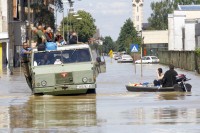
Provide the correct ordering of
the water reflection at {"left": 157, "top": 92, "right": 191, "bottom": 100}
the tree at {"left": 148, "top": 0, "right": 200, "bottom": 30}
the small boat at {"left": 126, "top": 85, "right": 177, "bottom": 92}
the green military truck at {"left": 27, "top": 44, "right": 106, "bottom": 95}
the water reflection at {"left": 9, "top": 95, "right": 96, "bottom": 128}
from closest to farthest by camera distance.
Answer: the water reflection at {"left": 9, "top": 95, "right": 96, "bottom": 128}
the water reflection at {"left": 157, "top": 92, "right": 191, "bottom": 100}
the green military truck at {"left": 27, "top": 44, "right": 106, "bottom": 95}
the small boat at {"left": 126, "top": 85, "right": 177, "bottom": 92}
the tree at {"left": 148, "top": 0, "right": 200, "bottom": 30}

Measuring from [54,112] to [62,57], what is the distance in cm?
801

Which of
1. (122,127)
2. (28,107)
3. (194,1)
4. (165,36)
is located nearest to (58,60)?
(28,107)

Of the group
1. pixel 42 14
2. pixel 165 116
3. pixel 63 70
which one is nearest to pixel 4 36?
pixel 42 14

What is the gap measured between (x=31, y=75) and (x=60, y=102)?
419 cm

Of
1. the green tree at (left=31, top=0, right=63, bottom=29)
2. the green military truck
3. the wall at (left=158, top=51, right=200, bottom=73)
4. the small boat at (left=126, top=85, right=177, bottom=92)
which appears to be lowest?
the wall at (left=158, top=51, right=200, bottom=73)

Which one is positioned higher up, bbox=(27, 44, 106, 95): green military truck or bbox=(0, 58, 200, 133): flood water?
bbox=(27, 44, 106, 95): green military truck

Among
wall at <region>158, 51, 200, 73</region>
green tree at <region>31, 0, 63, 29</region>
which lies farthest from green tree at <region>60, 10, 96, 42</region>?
wall at <region>158, 51, 200, 73</region>

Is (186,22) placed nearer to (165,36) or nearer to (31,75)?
(165,36)

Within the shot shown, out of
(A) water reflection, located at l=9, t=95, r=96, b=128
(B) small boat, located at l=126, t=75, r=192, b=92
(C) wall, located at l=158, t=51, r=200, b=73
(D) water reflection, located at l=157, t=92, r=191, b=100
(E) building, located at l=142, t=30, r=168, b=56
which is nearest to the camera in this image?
(A) water reflection, located at l=9, t=95, r=96, b=128

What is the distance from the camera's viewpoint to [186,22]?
110 metres

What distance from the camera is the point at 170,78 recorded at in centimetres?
3219

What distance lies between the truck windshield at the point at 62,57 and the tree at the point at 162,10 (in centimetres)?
14957

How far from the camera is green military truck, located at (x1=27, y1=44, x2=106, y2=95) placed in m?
29.3

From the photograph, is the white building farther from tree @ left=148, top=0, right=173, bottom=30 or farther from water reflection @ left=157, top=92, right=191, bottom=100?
water reflection @ left=157, top=92, right=191, bottom=100
